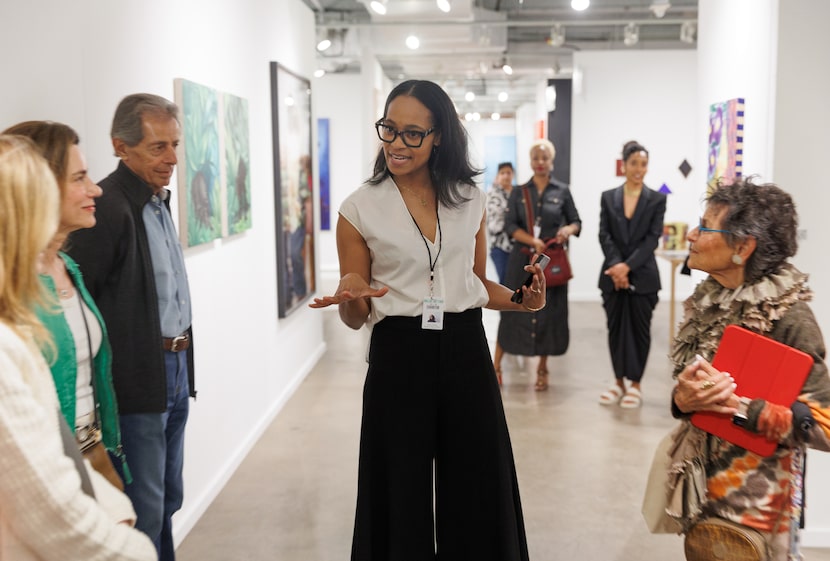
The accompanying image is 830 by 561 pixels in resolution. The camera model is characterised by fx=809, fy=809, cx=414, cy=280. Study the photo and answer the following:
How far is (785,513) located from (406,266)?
1.24m

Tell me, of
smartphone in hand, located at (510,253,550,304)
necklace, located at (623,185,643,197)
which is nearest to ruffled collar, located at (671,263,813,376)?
smartphone in hand, located at (510,253,550,304)

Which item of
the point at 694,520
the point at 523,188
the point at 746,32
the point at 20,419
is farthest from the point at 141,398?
the point at 523,188

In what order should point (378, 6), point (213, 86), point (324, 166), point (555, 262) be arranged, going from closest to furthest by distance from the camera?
point (213, 86) < point (555, 262) < point (378, 6) < point (324, 166)

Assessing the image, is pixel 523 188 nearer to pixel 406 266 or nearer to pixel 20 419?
pixel 406 266

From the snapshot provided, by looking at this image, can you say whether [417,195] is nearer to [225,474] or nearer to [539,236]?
[225,474]

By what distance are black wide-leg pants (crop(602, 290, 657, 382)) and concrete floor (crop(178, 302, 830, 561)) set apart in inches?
13.2

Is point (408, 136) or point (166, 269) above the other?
point (408, 136)

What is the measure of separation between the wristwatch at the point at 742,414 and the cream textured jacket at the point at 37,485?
1.52 metres

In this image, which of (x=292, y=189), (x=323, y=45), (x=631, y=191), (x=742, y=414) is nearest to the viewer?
(x=742, y=414)

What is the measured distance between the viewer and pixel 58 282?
209 cm

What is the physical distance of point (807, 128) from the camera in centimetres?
333

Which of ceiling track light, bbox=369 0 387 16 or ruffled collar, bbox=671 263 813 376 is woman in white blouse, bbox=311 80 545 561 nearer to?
ruffled collar, bbox=671 263 813 376

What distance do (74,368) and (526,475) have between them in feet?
9.88

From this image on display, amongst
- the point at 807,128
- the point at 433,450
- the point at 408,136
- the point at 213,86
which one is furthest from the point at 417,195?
the point at 213,86
